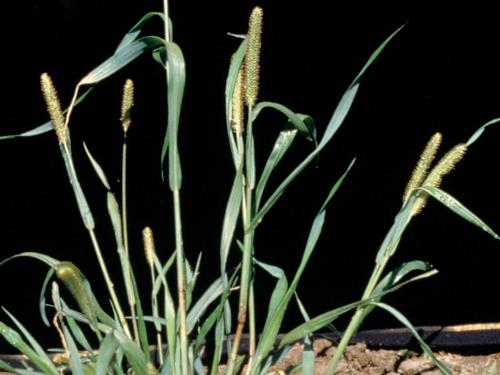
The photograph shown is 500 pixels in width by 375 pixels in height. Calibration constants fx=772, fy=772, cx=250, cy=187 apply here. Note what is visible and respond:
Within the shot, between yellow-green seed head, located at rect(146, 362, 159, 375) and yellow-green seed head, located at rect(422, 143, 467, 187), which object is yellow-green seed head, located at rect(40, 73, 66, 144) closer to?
yellow-green seed head, located at rect(146, 362, 159, 375)

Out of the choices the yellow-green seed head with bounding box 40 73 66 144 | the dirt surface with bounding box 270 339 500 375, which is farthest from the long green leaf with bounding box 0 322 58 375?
the dirt surface with bounding box 270 339 500 375

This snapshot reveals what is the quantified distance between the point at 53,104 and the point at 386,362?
38.5 inches

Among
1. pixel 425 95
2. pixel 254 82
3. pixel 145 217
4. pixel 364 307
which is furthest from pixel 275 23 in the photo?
pixel 364 307

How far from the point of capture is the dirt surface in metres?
1.70

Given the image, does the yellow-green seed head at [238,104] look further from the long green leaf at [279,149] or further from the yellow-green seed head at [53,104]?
the yellow-green seed head at [53,104]

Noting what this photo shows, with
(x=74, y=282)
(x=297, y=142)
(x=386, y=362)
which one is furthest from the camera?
(x=297, y=142)

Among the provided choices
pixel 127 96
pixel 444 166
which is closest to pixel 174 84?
pixel 127 96

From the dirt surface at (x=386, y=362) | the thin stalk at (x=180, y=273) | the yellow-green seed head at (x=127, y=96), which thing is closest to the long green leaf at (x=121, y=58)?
the thin stalk at (x=180, y=273)

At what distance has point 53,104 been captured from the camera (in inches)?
47.3

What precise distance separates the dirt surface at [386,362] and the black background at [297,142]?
0.29m

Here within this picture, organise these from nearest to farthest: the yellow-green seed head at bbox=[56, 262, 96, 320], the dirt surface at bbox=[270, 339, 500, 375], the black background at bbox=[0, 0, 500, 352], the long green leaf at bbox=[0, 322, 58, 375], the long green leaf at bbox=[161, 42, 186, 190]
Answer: the yellow-green seed head at bbox=[56, 262, 96, 320] < the long green leaf at bbox=[161, 42, 186, 190] < the long green leaf at bbox=[0, 322, 58, 375] < the dirt surface at bbox=[270, 339, 500, 375] < the black background at bbox=[0, 0, 500, 352]

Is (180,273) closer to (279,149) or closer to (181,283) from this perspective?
(181,283)

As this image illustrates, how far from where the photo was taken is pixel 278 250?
2.13m

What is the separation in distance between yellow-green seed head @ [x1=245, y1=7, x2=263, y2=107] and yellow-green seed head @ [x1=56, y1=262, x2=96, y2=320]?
0.37 meters
